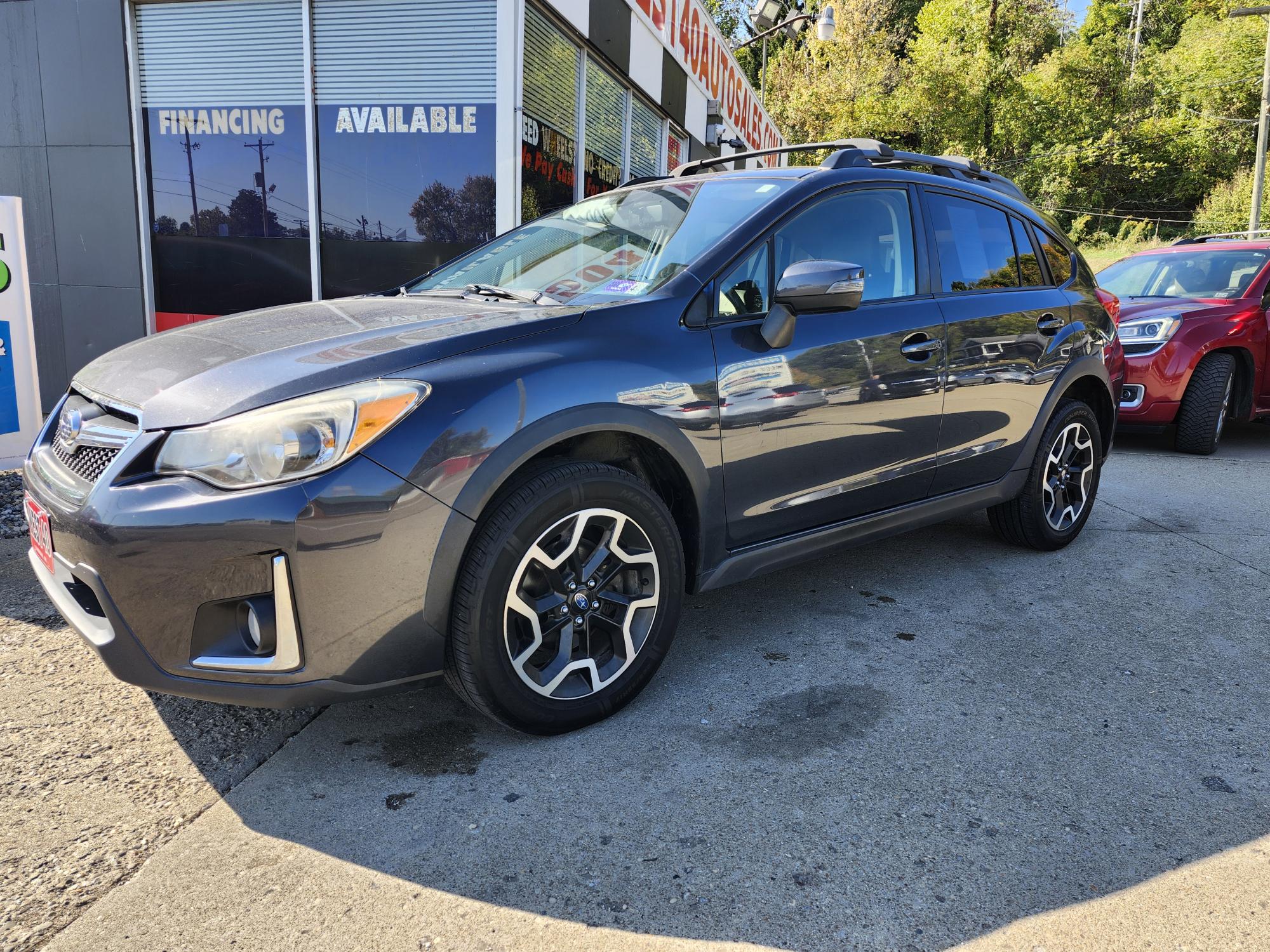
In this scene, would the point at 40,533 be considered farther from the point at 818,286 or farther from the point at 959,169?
the point at 959,169

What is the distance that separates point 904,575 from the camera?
4.08 m

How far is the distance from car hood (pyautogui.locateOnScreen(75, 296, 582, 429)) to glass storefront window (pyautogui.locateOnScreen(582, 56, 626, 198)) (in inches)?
239

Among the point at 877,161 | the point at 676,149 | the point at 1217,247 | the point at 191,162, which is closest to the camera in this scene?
the point at 877,161

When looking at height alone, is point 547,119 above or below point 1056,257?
above

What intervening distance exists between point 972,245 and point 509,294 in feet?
6.67

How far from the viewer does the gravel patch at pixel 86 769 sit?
1.93 meters

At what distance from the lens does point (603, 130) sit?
9.43 metres

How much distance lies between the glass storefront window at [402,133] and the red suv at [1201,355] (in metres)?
5.34

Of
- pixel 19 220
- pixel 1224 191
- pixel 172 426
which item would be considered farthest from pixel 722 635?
pixel 1224 191

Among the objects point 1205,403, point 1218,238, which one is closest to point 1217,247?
point 1218,238

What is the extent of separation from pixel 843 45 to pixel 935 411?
42294 mm

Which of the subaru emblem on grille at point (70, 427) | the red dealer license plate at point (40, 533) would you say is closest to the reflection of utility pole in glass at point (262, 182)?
the subaru emblem on grille at point (70, 427)

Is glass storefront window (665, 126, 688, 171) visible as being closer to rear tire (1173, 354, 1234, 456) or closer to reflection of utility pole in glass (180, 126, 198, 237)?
reflection of utility pole in glass (180, 126, 198, 237)

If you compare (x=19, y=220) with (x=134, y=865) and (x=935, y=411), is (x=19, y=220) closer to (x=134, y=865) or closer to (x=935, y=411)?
(x=134, y=865)
